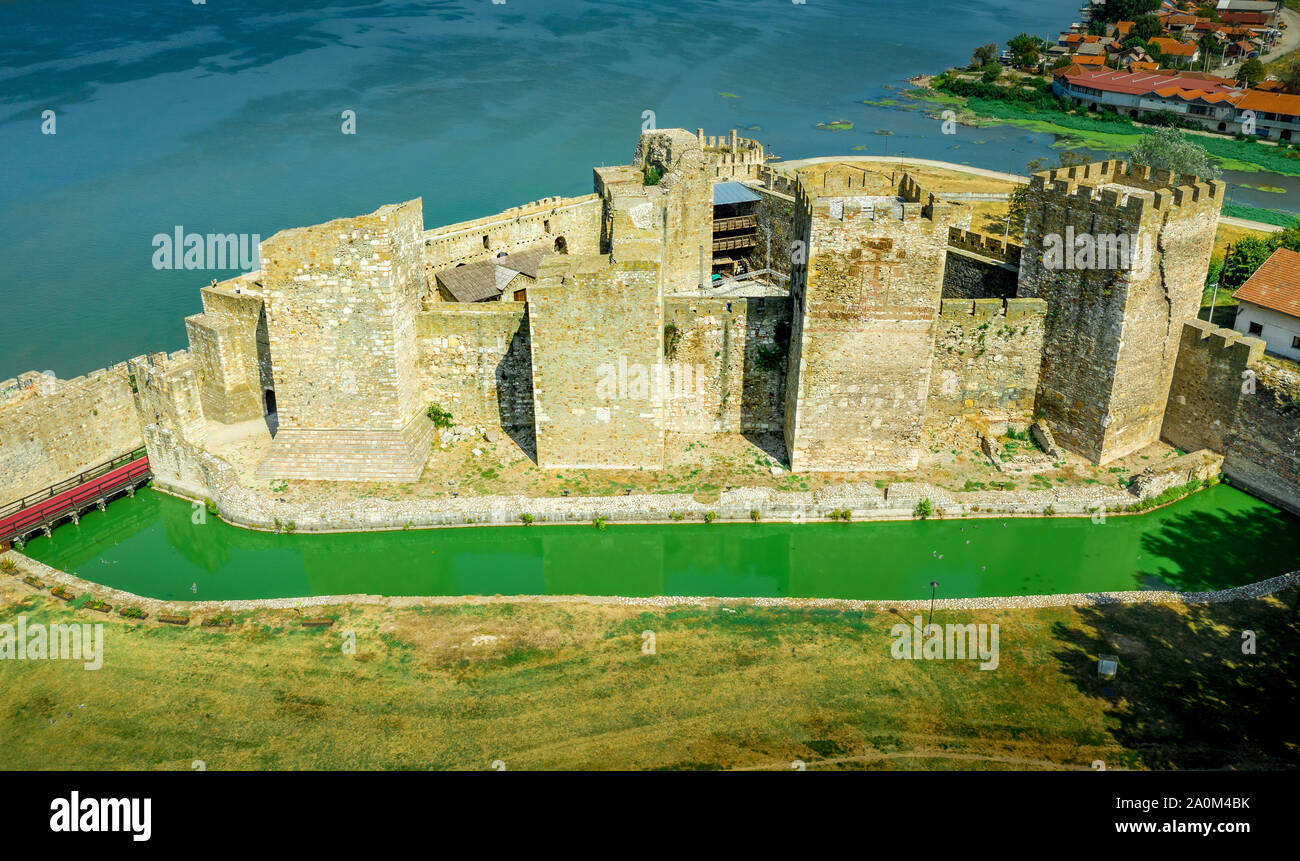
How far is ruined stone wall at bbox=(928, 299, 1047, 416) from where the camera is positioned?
70.6ft

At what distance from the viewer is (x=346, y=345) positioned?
20.2m

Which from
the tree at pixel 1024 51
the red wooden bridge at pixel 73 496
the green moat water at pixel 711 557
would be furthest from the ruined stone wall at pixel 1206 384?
the tree at pixel 1024 51

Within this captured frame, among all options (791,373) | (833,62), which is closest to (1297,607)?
(791,373)

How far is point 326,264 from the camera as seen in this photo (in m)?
19.6

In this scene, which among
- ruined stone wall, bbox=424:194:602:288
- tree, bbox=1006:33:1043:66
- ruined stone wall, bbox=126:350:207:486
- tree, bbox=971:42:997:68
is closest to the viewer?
ruined stone wall, bbox=126:350:207:486

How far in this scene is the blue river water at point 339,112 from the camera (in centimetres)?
4034

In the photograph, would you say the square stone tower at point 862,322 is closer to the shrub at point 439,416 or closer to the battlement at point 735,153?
the shrub at point 439,416

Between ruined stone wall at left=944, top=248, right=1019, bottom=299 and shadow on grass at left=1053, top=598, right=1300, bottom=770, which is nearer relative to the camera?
shadow on grass at left=1053, top=598, right=1300, bottom=770

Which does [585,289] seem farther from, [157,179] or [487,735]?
[157,179]

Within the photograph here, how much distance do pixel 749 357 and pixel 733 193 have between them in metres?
10.5

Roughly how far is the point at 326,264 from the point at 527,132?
4449cm

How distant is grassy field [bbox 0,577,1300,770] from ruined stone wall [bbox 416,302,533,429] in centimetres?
603

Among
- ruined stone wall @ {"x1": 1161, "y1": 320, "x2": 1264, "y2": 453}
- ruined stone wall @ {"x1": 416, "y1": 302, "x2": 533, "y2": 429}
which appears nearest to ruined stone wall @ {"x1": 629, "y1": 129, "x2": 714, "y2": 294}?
ruined stone wall @ {"x1": 416, "y1": 302, "x2": 533, "y2": 429}

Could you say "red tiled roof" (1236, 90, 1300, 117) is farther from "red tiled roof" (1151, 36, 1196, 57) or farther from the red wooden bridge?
the red wooden bridge
